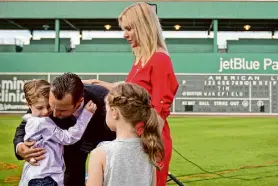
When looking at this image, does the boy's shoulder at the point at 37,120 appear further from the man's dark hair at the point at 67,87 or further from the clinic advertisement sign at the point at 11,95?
the clinic advertisement sign at the point at 11,95

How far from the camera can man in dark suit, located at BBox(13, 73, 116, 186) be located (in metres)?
2.50

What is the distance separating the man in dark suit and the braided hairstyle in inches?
15.1

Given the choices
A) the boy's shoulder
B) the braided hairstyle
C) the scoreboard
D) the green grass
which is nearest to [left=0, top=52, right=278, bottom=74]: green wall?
the scoreboard

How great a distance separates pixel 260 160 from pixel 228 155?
2.83 ft

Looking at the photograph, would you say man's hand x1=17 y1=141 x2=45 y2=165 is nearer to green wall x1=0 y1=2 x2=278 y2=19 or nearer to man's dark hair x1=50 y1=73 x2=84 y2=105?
man's dark hair x1=50 y1=73 x2=84 y2=105

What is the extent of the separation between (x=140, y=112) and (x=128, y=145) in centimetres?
14

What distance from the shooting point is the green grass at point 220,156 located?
8109 millimetres

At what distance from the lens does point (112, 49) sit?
26516mm

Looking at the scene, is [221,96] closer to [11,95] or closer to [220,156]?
[11,95]

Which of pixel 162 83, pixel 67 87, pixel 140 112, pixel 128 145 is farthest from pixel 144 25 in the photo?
pixel 128 145

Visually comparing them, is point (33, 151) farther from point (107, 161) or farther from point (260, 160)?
point (260, 160)

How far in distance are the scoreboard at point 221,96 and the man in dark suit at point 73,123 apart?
65.7 feet

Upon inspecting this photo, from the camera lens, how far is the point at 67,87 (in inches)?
98.1

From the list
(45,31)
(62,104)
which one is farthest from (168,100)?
(45,31)
